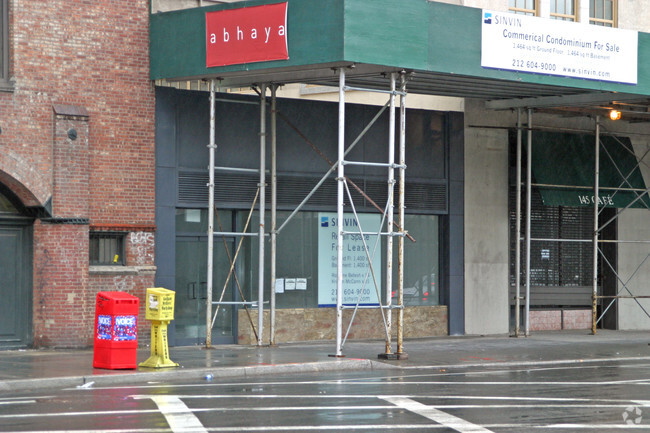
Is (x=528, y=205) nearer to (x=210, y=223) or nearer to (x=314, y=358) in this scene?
(x=210, y=223)

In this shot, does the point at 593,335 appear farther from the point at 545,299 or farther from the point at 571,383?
the point at 571,383

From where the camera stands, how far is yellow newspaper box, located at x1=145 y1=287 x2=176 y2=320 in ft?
53.8

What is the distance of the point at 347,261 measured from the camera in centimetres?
2297

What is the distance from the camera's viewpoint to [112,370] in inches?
625

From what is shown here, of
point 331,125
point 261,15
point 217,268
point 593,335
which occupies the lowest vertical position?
point 593,335

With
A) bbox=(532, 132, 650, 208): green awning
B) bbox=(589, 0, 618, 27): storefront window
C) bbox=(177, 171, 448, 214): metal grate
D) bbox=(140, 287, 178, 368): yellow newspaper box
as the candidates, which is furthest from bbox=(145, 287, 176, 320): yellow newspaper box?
bbox=(589, 0, 618, 27): storefront window

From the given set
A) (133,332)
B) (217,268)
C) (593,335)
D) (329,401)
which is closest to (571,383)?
(329,401)

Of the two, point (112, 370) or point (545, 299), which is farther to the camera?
point (545, 299)

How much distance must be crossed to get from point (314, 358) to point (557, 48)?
806 cm

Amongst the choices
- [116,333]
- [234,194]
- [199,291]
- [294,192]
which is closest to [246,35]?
[234,194]

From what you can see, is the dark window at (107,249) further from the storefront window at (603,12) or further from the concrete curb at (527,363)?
the storefront window at (603,12)

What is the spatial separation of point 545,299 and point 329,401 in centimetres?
1423

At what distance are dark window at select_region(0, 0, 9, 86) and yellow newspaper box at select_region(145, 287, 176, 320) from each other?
231 inches

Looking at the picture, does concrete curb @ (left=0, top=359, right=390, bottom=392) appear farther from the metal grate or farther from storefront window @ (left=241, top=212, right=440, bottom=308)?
the metal grate
